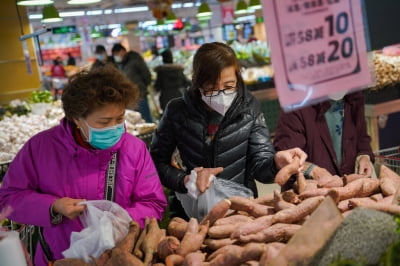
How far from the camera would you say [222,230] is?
181cm

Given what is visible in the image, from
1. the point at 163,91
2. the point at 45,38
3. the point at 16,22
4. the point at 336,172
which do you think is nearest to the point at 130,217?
the point at 336,172

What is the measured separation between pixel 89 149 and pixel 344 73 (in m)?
1.30

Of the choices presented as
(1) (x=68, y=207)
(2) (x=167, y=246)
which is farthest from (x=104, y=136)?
(2) (x=167, y=246)

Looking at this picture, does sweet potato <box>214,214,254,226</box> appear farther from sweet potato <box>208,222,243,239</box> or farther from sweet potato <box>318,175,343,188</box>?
sweet potato <box>318,175,343,188</box>

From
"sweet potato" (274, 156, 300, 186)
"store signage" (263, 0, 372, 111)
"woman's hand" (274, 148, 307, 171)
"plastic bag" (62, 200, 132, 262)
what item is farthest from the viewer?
"woman's hand" (274, 148, 307, 171)

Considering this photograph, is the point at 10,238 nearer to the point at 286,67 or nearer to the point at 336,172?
the point at 286,67

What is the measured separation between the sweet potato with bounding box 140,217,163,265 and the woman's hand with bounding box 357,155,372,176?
3.79 feet

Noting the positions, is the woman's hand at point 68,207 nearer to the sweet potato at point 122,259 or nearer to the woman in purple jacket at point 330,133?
the sweet potato at point 122,259

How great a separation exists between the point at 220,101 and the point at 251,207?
0.76m

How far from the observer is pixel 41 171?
2.35 metres

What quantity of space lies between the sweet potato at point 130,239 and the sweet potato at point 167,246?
11 cm

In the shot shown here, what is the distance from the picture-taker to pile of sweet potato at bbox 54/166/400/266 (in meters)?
1.67

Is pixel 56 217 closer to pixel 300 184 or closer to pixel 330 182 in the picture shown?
pixel 300 184

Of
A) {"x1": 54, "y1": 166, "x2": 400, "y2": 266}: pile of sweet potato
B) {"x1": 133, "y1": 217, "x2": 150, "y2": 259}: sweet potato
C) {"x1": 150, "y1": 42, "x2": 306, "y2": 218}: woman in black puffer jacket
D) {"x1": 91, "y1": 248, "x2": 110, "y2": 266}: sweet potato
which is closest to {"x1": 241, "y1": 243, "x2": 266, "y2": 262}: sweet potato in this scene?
{"x1": 54, "y1": 166, "x2": 400, "y2": 266}: pile of sweet potato
